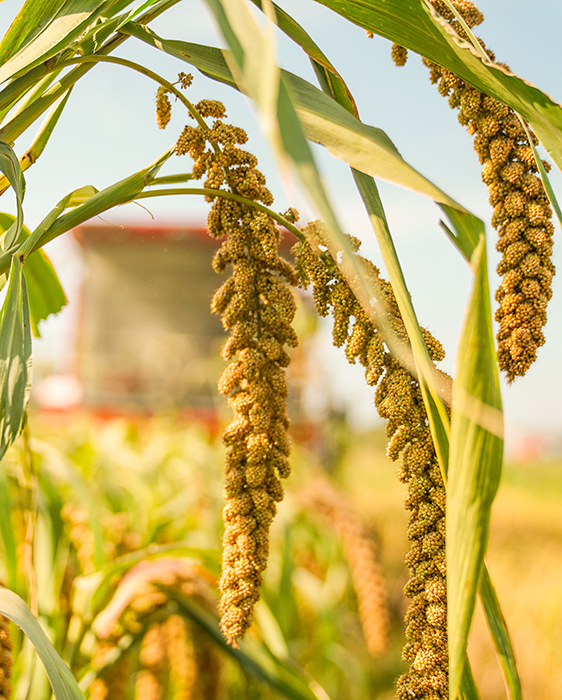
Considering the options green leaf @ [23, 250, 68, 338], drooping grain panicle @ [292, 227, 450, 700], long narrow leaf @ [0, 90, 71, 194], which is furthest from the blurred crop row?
drooping grain panicle @ [292, 227, 450, 700]

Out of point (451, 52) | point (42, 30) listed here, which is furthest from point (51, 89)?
point (451, 52)

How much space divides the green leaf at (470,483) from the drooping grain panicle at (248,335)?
14 centimetres

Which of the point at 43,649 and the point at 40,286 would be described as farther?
the point at 40,286

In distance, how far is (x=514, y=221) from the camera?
30cm

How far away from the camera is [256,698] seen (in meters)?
0.97

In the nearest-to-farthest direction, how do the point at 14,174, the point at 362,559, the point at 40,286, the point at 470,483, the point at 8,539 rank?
the point at 470,483 → the point at 14,174 → the point at 40,286 → the point at 8,539 → the point at 362,559

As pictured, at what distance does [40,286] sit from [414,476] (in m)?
0.42

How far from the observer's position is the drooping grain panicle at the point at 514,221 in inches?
10.9

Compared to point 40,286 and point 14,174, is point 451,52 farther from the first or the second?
point 40,286

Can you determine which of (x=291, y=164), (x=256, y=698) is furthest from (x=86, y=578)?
(x=291, y=164)

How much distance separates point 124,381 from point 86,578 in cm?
378

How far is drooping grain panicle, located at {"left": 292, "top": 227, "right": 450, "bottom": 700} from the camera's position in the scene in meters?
0.28

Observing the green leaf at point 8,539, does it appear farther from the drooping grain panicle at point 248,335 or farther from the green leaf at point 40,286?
the drooping grain panicle at point 248,335

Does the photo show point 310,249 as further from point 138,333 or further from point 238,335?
point 138,333
